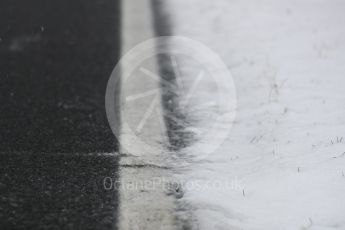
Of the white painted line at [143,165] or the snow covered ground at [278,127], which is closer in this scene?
the white painted line at [143,165]

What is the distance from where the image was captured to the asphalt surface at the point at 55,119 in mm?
4324

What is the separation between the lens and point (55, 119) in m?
6.00

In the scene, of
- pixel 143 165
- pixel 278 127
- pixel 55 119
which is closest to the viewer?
pixel 143 165

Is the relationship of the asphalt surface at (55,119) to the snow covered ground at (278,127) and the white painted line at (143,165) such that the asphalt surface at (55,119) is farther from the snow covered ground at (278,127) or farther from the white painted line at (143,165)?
the snow covered ground at (278,127)

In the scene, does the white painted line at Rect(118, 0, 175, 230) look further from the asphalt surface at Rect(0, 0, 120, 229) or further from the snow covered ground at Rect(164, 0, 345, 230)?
the snow covered ground at Rect(164, 0, 345, 230)

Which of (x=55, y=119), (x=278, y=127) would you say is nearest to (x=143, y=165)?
(x=55, y=119)

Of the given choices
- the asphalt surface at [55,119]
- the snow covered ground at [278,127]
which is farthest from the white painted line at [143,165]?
the snow covered ground at [278,127]

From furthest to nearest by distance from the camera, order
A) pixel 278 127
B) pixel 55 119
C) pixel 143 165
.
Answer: pixel 55 119, pixel 278 127, pixel 143 165

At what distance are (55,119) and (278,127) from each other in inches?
102

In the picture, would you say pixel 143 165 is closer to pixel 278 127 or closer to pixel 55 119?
pixel 55 119

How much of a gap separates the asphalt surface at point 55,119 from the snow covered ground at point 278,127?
944 millimetres

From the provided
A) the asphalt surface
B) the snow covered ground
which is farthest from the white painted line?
the snow covered ground

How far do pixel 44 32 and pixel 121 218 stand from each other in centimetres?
572

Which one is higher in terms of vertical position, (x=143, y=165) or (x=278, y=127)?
(x=278, y=127)
